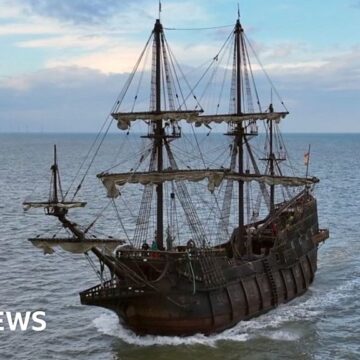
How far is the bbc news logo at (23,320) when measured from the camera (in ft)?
105

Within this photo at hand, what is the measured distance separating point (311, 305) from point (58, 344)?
14.1 m

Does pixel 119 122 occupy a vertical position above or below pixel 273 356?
above

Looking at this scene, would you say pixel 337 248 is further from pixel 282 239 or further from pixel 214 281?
pixel 214 281

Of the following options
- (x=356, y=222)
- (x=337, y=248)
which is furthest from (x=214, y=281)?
(x=356, y=222)

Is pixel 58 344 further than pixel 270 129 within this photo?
No

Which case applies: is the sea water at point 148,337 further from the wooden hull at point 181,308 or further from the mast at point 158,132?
the mast at point 158,132

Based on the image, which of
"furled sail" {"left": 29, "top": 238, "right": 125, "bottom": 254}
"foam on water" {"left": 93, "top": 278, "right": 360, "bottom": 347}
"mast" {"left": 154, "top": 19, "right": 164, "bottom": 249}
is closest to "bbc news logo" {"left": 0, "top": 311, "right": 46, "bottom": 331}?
"foam on water" {"left": 93, "top": 278, "right": 360, "bottom": 347}

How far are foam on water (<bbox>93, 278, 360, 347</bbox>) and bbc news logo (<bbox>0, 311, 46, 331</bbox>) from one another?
2.64m

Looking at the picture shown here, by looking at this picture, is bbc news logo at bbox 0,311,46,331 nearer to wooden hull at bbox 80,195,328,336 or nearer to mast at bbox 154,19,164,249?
wooden hull at bbox 80,195,328,336

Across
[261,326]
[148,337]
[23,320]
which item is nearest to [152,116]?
[148,337]

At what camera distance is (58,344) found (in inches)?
1184

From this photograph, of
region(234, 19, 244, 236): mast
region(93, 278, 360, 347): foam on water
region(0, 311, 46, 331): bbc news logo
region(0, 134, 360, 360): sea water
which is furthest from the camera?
region(234, 19, 244, 236): mast

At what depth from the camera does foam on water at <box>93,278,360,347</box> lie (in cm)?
3033

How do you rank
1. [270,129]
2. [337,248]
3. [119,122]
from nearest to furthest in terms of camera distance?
[119,122], [270,129], [337,248]
